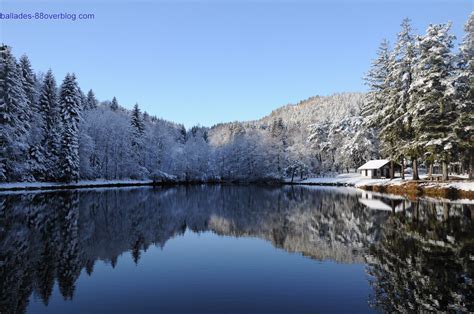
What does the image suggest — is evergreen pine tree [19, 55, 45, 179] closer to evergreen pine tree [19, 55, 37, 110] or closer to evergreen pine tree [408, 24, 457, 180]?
evergreen pine tree [19, 55, 37, 110]

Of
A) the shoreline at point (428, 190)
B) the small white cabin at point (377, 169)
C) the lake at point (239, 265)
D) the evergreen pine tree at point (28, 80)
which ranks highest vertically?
the evergreen pine tree at point (28, 80)

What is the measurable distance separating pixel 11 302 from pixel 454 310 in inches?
414

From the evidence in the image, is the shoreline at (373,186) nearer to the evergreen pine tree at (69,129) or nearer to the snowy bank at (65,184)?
the snowy bank at (65,184)

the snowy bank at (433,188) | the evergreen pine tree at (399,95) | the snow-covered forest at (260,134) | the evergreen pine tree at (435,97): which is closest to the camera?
the snowy bank at (433,188)

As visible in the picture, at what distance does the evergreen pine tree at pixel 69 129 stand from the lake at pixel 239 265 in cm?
3768

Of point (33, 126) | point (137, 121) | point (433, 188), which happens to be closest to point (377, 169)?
point (433, 188)

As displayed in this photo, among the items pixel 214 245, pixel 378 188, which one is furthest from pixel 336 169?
pixel 214 245

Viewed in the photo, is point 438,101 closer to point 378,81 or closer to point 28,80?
point 378,81

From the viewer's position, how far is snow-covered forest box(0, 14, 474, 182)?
128 ft

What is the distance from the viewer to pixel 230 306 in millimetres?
9305

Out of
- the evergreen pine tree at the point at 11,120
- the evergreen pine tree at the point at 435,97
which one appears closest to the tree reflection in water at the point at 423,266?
the evergreen pine tree at the point at 435,97

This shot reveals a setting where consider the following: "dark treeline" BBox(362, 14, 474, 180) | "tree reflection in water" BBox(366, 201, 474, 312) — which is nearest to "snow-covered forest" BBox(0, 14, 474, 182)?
"dark treeline" BBox(362, 14, 474, 180)

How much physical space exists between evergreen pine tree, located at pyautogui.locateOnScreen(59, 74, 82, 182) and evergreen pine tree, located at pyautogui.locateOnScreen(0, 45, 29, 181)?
21.3 feet

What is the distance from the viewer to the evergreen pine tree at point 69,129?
58.5 metres
